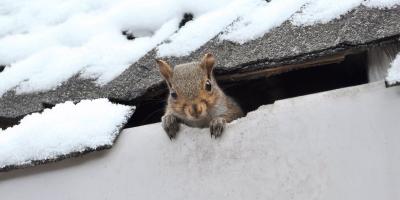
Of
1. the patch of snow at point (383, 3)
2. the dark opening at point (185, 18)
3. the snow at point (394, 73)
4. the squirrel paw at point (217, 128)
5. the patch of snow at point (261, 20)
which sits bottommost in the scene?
→ the squirrel paw at point (217, 128)

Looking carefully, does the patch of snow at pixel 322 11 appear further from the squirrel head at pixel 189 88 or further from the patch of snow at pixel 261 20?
the squirrel head at pixel 189 88

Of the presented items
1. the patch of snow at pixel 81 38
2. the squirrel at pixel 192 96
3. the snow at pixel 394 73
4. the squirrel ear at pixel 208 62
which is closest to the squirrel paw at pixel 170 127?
the squirrel at pixel 192 96

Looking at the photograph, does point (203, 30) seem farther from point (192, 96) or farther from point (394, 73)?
point (394, 73)

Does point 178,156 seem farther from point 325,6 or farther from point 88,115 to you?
point 325,6

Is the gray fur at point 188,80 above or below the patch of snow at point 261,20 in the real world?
below

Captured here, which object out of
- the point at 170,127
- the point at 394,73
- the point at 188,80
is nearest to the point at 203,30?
the point at 188,80

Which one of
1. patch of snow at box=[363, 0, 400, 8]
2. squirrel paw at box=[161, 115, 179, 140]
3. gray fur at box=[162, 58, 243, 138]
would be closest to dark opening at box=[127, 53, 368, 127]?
gray fur at box=[162, 58, 243, 138]

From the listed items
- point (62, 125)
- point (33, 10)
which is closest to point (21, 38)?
point (33, 10)
